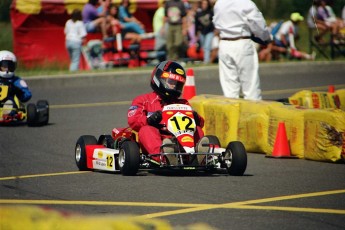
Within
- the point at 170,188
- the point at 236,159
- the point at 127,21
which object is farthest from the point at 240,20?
the point at 127,21

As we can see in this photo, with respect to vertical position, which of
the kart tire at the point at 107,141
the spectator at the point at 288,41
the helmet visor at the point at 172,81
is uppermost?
the helmet visor at the point at 172,81

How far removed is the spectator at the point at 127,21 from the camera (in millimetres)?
25844

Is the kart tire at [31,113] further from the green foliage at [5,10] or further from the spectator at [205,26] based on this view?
the green foliage at [5,10]

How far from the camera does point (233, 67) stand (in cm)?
1545

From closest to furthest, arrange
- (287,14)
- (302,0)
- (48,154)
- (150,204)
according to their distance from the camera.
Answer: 1. (150,204)
2. (48,154)
3. (302,0)
4. (287,14)

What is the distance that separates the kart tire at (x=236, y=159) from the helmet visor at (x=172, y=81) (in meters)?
1.06

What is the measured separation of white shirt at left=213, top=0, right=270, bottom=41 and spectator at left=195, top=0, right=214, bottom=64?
10.5 metres

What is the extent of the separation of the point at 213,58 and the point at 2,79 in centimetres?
1015

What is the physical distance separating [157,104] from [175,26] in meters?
13.9

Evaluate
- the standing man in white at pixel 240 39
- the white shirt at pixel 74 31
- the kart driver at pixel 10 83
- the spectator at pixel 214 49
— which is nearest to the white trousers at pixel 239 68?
the standing man in white at pixel 240 39

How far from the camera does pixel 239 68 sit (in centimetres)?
1532

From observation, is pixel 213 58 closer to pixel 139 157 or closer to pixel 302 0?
pixel 302 0

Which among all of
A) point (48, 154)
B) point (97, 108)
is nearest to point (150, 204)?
point (48, 154)

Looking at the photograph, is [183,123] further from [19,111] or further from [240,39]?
[19,111]
